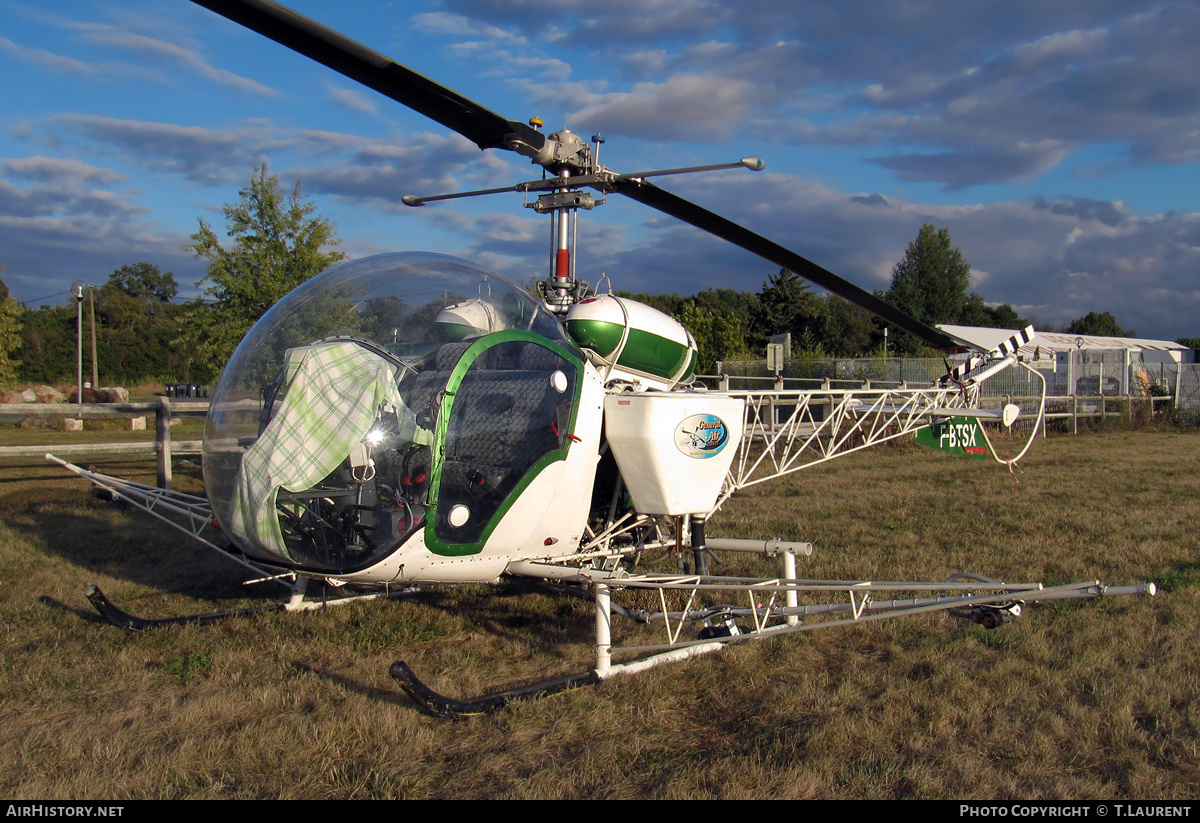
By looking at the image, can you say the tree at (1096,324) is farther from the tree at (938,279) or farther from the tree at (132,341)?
the tree at (132,341)

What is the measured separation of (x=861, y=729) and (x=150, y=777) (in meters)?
3.15

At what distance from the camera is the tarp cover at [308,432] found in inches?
147

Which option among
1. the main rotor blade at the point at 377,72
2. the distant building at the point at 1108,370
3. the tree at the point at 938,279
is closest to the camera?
the main rotor blade at the point at 377,72

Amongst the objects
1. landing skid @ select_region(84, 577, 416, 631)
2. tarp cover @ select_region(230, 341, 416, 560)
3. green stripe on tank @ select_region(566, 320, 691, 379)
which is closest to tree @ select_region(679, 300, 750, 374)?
green stripe on tank @ select_region(566, 320, 691, 379)

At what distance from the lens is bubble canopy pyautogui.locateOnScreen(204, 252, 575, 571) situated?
154 inches

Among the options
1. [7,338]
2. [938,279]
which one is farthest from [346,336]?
[938,279]

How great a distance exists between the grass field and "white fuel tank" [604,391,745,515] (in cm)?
100

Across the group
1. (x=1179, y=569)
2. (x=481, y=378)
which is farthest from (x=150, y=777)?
(x=1179, y=569)

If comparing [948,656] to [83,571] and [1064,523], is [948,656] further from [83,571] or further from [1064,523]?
[83,571]

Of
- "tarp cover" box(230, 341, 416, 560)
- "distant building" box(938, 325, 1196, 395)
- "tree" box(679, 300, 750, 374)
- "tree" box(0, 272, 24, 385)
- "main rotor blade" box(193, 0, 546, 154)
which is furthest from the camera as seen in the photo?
"tree" box(679, 300, 750, 374)

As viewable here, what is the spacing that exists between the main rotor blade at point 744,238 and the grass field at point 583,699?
226 cm

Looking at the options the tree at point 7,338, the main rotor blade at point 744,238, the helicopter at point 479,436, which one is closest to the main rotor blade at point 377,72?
the helicopter at point 479,436

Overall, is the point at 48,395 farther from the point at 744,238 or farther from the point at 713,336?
the point at 744,238

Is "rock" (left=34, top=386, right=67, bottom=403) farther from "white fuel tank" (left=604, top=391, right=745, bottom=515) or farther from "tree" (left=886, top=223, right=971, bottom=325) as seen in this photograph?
"tree" (left=886, top=223, right=971, bottom=325)
